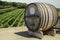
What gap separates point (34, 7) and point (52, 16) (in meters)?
0.97

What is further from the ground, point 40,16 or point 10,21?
point 40,16

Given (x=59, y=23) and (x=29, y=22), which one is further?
(x=59, y=23)

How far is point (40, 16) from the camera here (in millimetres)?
8195

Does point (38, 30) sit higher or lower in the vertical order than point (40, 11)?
lower

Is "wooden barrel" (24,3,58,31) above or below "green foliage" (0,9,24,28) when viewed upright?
above

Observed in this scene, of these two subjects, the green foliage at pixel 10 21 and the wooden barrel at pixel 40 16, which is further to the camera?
the green foliage at pixel 10 21

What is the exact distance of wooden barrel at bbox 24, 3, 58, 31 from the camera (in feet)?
27.1

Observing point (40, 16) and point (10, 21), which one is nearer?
point (40, 16)

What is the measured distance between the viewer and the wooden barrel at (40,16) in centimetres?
827

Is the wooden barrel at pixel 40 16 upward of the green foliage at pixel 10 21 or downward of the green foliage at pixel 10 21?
upward

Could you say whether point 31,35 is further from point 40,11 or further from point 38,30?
point 40,11

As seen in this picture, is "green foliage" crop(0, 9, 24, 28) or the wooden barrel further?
"green foliage" crop(0, 9, 24, 28)

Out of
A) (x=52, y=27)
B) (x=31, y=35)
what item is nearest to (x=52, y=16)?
(x=52, y=27)

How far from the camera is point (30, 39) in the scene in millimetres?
8141
